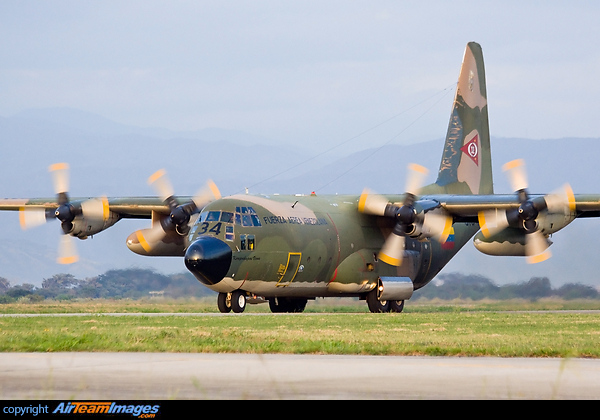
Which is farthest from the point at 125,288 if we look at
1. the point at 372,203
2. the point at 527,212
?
the point at 527,212

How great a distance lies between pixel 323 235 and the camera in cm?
2914

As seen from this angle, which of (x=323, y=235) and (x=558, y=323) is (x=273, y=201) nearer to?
(x=323, y=235)

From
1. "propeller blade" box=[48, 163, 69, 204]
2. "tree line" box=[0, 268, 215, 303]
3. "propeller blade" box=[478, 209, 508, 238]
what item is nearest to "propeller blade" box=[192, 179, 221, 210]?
"propeller blade" box=[48, 163, 69, 204]

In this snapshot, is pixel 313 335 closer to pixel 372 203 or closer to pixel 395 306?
pixel 372 203

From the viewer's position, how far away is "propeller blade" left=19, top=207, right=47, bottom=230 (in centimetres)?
3291

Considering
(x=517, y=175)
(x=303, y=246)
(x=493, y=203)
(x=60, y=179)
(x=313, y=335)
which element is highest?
(x=60, y=179)

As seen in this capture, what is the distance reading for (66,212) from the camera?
3195 centimetres

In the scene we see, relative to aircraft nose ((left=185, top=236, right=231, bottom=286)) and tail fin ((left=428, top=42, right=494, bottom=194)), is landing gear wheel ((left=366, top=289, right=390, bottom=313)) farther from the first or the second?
aircraft nose ((left=185, top=236, right=231, bottom=286))

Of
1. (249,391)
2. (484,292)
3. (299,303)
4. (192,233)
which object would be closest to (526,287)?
(484,292)

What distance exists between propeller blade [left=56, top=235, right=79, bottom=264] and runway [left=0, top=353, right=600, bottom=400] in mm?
18707

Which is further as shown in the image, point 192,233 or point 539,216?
point 539,216

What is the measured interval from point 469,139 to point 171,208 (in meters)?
12.5

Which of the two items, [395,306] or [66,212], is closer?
[66,212]
